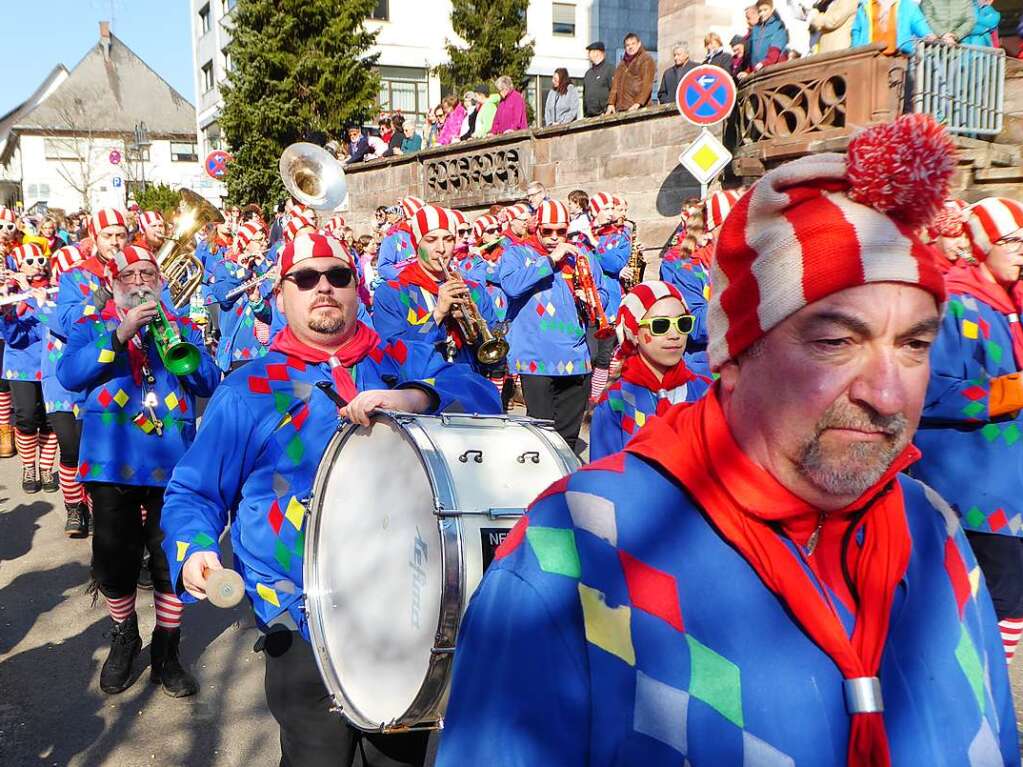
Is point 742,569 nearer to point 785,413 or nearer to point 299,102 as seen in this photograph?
point 785,413

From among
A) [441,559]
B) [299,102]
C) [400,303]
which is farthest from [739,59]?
[299,102]

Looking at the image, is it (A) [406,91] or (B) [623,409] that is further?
(A) [406,91]

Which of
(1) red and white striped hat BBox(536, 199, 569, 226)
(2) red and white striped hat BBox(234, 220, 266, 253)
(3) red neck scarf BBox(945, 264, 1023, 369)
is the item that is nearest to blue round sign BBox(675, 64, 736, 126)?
(1) red and white striped hat BBox(536, 199, 569, 226)

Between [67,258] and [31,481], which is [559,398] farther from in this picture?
[31,481]

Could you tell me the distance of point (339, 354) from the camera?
3002 millimetres

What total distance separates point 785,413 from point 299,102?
30.2 m

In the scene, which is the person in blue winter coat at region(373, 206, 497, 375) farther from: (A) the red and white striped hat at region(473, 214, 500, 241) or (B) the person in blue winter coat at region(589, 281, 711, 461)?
(A) the red and white striped hat at region(473, 214, 500, 241)

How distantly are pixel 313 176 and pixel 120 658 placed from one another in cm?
483

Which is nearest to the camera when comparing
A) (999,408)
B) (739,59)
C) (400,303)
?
(999,408)

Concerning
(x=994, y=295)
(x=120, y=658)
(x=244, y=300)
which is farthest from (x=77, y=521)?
(x=994, y=295)

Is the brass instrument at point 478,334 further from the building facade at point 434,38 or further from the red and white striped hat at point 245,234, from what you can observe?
the building facade at point 434,38

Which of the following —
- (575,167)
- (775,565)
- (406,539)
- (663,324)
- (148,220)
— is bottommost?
(406,539)

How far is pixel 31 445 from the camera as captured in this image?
326 inches

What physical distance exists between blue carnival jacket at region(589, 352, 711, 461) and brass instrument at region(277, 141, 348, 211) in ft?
15.4
